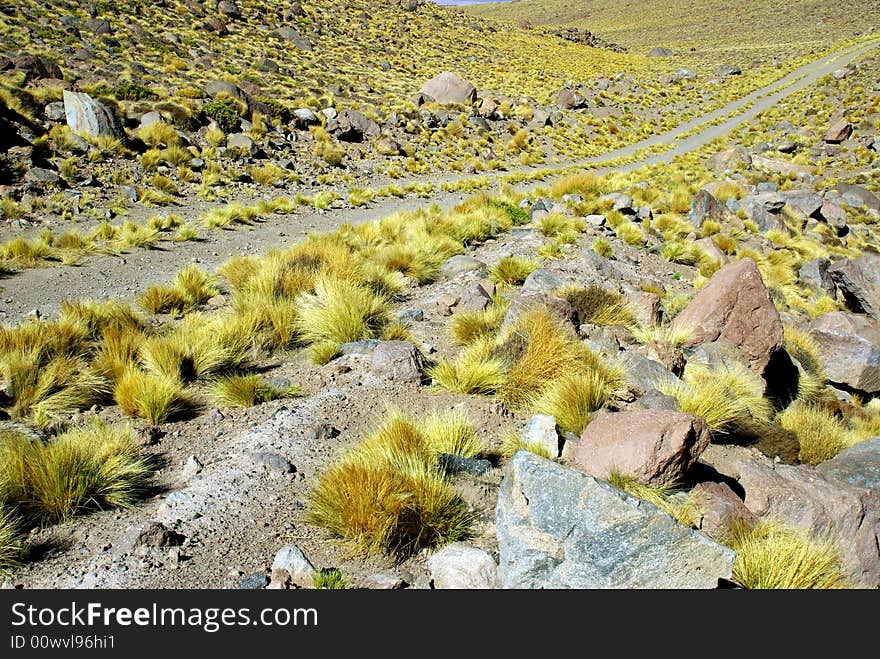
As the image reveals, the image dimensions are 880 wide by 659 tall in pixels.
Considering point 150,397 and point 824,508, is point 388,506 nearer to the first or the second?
point 150,397

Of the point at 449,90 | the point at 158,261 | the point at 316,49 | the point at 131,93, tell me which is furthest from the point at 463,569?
the point at 316,49

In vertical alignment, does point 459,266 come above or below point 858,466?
above

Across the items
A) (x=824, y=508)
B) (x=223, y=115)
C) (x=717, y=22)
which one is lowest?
(x=824, y=508)

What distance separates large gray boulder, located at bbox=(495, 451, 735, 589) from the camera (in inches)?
105

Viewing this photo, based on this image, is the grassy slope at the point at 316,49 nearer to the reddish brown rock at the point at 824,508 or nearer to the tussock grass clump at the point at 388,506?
the tussock grass clump at the point at 388,506

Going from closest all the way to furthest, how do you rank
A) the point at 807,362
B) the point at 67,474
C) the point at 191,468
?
the point at 67,474 → the point at 191,468 → the point at 807,362

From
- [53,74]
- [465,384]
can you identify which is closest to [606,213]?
[465,384]

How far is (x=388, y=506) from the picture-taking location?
3.20 m

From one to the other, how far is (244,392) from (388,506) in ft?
7.23

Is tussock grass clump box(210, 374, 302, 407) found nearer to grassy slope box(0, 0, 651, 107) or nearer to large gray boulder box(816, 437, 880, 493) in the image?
large gray boulder box(816, 437, 880, 493)

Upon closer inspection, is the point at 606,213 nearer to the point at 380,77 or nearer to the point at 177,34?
the point at 380,77

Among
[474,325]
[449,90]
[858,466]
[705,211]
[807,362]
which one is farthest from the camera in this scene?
[449,90]

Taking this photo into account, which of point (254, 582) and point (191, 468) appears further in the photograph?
point (191, 468)

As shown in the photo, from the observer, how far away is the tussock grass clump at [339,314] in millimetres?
6121
